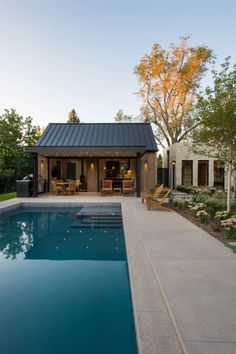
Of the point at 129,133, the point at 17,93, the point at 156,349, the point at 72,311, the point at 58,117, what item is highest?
the point at 58,117

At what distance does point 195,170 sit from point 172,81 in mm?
11257

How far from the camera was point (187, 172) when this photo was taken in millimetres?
19141

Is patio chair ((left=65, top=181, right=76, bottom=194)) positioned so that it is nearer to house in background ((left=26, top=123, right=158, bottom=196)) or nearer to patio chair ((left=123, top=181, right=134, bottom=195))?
house in background ((left=26, top=123, right=158, bottom=196))

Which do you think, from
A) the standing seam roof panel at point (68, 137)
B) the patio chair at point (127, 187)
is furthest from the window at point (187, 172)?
the standing seam roof panel at point (68, 137)

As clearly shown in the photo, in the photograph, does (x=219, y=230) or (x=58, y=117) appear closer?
(x=219, y=230)

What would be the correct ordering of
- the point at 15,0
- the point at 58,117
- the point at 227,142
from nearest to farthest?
the point at 227,142 < the point at 15,0 < the point at 58,117

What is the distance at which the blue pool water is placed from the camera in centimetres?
284

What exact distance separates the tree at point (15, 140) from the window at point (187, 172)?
12.6 metres

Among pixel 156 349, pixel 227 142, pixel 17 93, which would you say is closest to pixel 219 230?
pixel 227 142

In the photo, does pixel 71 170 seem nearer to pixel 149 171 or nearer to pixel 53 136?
pixel 53 136

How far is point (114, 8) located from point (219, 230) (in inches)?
492

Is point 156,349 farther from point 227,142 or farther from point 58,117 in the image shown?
point 58,117

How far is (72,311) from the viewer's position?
3465 millimetres

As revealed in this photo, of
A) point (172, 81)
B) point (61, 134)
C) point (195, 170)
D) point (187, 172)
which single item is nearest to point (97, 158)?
point (61, 134)
